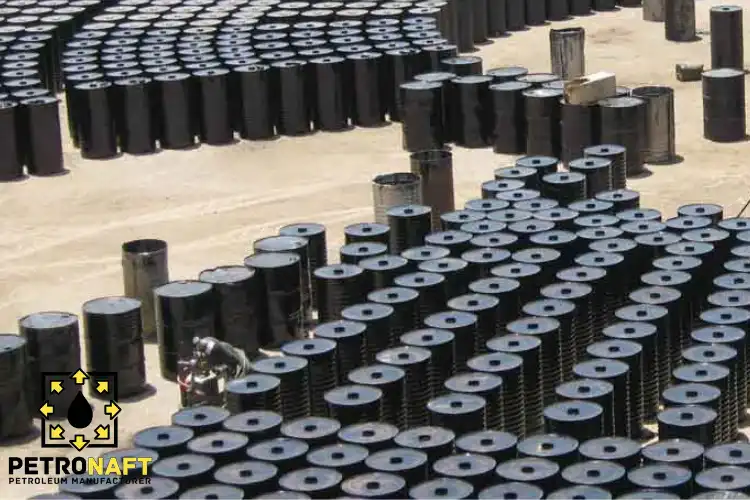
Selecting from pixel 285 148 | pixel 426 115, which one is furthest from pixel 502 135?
pixel 285 148

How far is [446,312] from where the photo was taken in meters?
22.8

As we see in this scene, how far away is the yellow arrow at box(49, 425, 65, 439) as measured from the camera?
2242 centimetres

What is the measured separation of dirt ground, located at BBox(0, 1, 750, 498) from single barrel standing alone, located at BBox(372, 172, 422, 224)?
2.62ft

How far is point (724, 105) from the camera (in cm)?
3288

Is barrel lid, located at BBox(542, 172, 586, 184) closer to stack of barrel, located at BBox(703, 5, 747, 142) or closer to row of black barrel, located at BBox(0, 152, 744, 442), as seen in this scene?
row of black barrel, located at BBox(0, 152, 744, 442)

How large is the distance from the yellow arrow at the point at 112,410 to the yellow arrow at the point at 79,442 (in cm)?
62

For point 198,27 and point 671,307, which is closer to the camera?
point 671,307

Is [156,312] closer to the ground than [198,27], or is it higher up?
closer to the ground

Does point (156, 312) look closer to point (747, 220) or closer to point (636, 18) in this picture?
point (747, 220)

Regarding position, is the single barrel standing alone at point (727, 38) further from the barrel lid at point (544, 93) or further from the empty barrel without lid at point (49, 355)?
the empty barrel without lid at point (49, 355)

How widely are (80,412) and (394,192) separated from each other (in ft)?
22.0

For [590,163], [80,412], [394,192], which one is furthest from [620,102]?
[80,412]

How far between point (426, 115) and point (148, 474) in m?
15.4

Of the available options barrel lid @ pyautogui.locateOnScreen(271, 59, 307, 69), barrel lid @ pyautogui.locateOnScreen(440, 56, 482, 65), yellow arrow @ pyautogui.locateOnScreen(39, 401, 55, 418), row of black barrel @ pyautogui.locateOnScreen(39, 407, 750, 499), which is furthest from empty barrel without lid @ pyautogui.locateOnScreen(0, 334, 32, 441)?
barrel lid @ pyautogui.locateOnScreen(440, 56, 482, 65)
